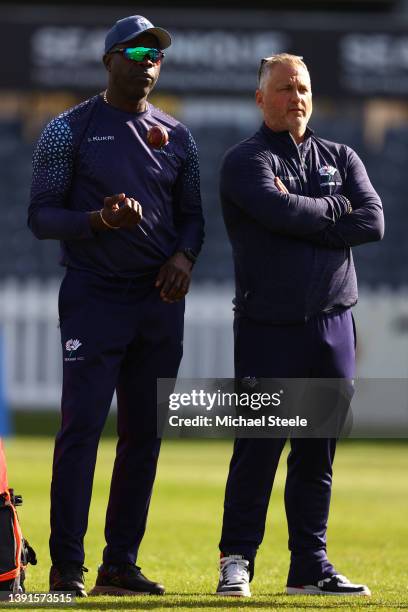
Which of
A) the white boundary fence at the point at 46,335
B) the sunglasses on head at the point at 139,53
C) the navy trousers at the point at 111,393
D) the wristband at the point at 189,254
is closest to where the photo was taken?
the navy trousers at the point at 111,393

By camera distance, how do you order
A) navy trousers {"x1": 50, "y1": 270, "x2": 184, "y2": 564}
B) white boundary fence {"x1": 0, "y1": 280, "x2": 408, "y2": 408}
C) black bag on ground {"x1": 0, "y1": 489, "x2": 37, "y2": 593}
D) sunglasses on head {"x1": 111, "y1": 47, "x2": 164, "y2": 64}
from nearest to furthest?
black bag on ground {"x1": 0, "y1": 489, "x2": 37, "y2": 593} → navy trousers {"x1": 50, "y1": 270, "x2": 184, "y2": 564} → sunglasses on head {"x1": 111, "y1": 47, "x2": 164, "y2": 64} → white boundary fence {"x1": 0, "y1": 280, "x2": 408, "y2": 408}

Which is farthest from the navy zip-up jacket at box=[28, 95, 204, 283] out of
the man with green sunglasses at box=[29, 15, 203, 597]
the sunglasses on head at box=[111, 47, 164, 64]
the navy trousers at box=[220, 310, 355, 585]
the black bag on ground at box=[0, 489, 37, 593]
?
the black bag on ground at box=[0, 489, 37, 593]

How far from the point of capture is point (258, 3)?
88.4ft

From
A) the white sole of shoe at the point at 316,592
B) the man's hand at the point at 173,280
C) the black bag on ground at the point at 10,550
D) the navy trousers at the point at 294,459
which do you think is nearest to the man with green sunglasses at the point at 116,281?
the man's hand at the point at 173,280

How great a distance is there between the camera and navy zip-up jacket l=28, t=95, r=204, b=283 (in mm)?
5582

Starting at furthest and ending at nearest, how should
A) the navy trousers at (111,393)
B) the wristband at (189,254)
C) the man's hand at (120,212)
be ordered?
the wristband at (189,254) < the navy trousers at (111,393) < the man's hand at (120,212)

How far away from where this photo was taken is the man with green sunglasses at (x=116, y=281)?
5.51 meters

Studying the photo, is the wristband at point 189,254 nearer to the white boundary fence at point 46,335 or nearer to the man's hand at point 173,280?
the man's hand at point 173,280

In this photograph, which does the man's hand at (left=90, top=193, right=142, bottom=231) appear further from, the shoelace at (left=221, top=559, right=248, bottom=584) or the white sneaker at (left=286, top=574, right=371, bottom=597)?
the white sneaker at (left=286, top=574, right=371, bottom=597)

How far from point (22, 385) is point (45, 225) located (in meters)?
15.0

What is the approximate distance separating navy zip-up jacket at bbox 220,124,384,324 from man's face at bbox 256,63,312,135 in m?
Result: 0.05

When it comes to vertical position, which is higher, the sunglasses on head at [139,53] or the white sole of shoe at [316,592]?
the sunglasses on head at [139,53]

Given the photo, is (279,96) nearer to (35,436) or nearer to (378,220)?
(378,220)

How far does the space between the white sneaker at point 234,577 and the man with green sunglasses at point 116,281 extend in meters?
0.26
